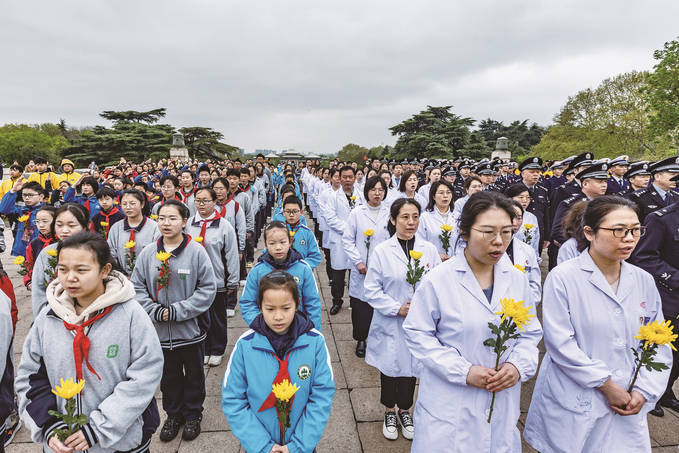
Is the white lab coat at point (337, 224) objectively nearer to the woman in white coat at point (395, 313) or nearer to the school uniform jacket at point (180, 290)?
the woman in white coat at point (395, 313)

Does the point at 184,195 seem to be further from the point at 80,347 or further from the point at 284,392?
the point at 284,392

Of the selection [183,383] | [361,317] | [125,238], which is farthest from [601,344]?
[125,238]

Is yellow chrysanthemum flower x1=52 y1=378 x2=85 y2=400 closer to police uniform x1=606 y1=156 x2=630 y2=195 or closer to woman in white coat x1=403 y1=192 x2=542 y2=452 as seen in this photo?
woman in white coat x1=403 y1=192 x2=542 y2=452

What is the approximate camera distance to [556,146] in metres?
32.4

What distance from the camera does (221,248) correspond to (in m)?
4.16

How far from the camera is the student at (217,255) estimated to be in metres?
4.07

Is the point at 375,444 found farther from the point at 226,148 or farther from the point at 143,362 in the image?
the point at 226,148

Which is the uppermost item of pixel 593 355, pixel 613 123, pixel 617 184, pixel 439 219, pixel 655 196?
pixel 613 123

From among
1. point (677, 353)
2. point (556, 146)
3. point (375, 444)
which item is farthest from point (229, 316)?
point (556, 146)

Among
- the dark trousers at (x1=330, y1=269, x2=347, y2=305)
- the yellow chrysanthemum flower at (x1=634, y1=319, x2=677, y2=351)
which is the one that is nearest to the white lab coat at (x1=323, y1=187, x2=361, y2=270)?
the dark trousers at (x1=330, y1=269, x2=347, y2=305)

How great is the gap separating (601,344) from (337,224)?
4676 mm

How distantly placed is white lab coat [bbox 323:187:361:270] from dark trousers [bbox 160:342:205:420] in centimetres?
262

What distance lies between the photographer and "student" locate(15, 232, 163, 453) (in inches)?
74.1

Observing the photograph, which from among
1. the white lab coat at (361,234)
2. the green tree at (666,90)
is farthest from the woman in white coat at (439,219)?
the green tree at (666,90)
